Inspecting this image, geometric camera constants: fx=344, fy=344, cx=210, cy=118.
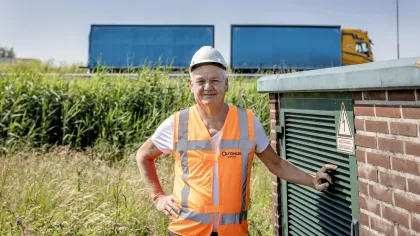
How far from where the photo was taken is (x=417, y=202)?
5.05ft

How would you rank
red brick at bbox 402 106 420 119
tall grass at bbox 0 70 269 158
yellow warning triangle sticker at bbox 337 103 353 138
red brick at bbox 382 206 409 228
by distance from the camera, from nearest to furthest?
red brick at bbox 402 106 420 119, red brick at bbox 382 206 409 228, yellow warning triangle sticker at bbox 337 103 353 138, tall grass at bbox 0 70 269 158

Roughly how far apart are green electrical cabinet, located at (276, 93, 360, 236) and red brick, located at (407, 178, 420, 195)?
432 mm

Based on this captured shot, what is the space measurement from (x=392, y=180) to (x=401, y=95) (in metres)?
0.42

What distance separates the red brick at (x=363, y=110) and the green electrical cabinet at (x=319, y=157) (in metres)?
0.05

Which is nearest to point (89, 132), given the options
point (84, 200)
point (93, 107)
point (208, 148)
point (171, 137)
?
point (93, 107)

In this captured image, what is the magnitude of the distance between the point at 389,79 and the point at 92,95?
7.10m

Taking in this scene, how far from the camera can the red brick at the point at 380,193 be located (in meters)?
1.74

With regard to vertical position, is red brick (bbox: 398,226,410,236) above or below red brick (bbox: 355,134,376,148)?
below

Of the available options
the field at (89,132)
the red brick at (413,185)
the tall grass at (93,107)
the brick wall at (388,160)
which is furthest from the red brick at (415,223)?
the tall grass at (93,107)

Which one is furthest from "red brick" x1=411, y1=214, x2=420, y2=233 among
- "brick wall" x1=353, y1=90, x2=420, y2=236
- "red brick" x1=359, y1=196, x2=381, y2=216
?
"red brick" x1=359, y1=196, x2=381, y2=216

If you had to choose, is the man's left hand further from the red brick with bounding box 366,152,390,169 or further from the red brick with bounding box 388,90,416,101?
the red brick with bounding box 388,90,416,101

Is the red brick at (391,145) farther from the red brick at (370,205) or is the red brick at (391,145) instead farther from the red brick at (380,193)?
the red brick at (370,205)

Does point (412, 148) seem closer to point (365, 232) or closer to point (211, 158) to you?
point (365, 232)

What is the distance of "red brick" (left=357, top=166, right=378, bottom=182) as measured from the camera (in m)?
1.83
